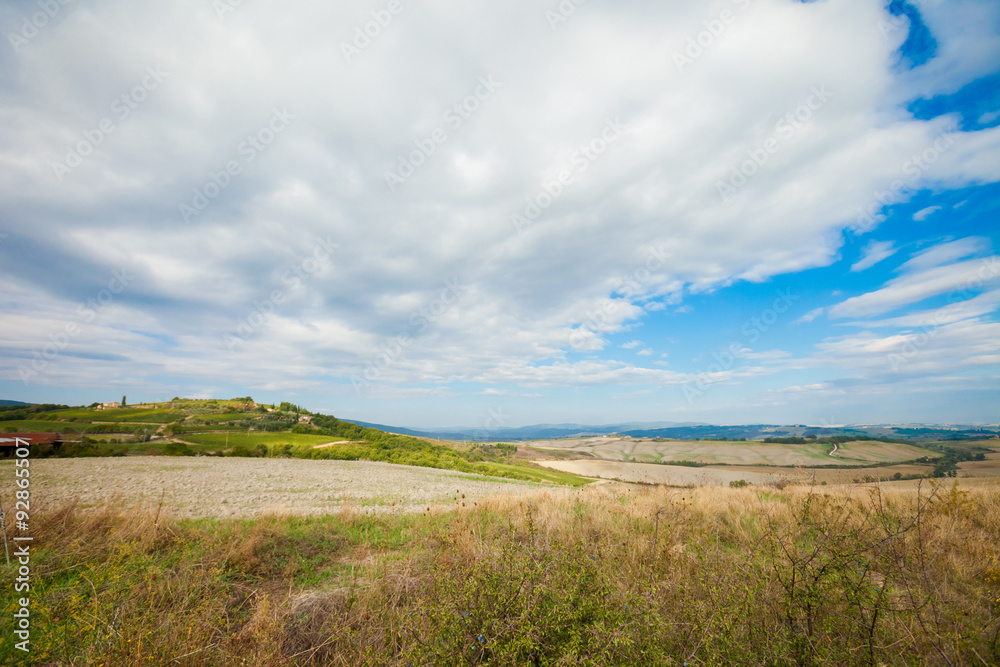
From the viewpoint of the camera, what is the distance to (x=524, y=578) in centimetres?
369

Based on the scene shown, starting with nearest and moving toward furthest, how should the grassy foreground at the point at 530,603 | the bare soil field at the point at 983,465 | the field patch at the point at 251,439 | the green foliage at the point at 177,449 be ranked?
1. the grassy foreground at the point at 530,603
2. the bare soil field at the point at 983,465
3. the green foliage at the point at 177,449
4. the field patch at the point at 251,439

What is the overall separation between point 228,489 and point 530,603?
21.4m

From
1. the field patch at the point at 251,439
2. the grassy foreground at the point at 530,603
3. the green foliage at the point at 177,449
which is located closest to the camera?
the grassy foreground at the point at 530,603

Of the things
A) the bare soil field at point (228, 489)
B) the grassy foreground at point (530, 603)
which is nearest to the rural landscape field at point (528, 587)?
the grassy foreground at point (530, 603)

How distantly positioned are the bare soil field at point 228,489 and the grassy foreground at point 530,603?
5207 millimetres

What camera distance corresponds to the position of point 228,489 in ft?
60.3

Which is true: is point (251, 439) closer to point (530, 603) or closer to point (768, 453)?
point (530, 603)

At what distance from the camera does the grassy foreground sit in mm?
3178

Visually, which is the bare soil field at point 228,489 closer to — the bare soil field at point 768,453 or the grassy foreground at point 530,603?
the grassy foreground at point 530,603

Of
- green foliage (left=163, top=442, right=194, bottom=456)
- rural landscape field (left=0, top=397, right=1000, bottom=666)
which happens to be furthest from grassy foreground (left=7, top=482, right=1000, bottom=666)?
green foliage (left=163, top=442, right=194, bottom=456)

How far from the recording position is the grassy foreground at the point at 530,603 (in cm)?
318

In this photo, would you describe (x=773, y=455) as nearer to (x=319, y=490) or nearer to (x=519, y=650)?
(x=319, y=490)

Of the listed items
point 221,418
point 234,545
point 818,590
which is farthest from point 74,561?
point 221,418

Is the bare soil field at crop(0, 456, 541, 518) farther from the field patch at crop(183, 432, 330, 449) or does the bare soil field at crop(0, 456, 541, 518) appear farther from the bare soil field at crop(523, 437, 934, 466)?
the bare soil field at crop(523, 437, 934, 466)
